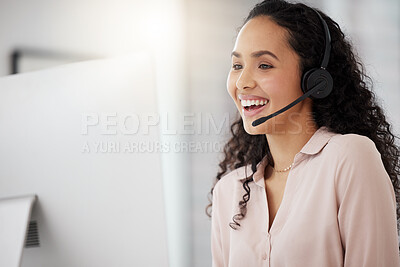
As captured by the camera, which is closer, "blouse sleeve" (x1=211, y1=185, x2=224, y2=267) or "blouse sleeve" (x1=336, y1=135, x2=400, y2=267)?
"blouse sleeve" (x1=336, y1=135, x2=400, y2=267)

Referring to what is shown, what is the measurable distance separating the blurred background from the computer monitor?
75 centimetres

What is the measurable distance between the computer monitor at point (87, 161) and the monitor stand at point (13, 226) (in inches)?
0.8

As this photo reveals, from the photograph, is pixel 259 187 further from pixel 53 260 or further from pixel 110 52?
pixel 110 52

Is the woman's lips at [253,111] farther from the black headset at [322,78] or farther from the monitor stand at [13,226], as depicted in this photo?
the monitor stand at [13,226]

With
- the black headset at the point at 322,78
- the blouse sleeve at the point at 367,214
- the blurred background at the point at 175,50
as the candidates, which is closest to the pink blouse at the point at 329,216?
the blouse sleeve at the point at 367,214

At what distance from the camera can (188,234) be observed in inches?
71.7

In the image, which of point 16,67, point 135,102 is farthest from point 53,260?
point 16,67

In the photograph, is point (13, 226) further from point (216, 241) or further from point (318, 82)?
point (318, 82)

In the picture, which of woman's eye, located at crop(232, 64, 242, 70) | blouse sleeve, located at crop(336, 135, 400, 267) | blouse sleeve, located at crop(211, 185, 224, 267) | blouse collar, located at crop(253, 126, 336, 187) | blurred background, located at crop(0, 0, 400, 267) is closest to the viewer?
blouse sleeve, located at crop(336, 135, 400, 267)

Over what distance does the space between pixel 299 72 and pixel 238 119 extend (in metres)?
0.38

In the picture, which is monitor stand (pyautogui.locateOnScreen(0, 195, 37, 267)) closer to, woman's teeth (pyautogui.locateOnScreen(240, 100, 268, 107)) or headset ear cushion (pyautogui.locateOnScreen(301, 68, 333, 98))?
woman's teeth (pyautogui.locateOnScreen(240, 100, 268, 107))

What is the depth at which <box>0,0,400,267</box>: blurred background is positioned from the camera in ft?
5.88

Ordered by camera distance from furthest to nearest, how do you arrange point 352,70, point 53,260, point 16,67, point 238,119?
point 16,67 → point 238,119 → point 352,70 → point 53,260

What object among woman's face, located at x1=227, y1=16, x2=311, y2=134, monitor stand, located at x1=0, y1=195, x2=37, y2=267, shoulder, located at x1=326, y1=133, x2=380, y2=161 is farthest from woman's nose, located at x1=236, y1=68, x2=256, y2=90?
monitor stand, located at x1=0, y1=195, x2=37, y2=267
